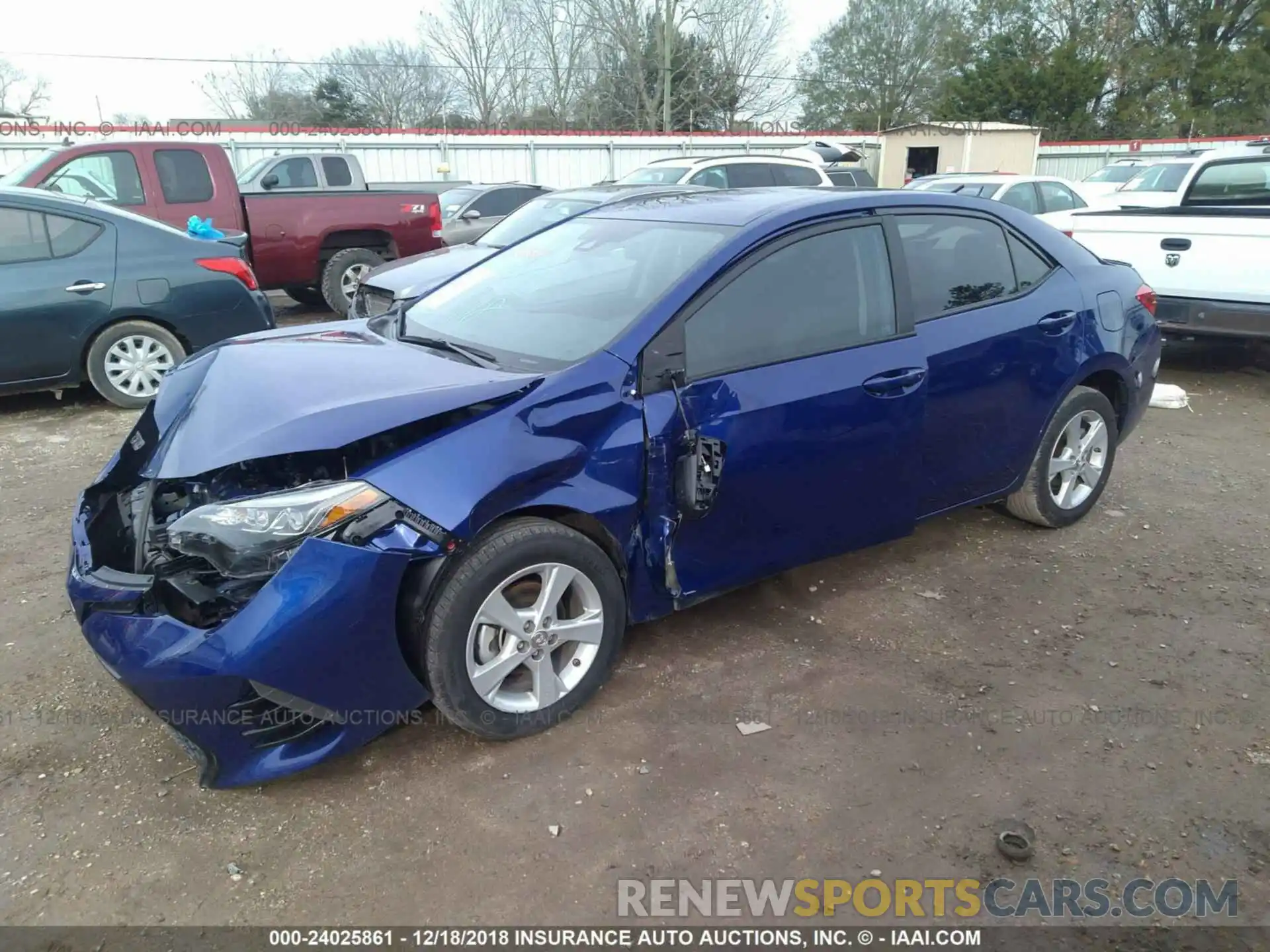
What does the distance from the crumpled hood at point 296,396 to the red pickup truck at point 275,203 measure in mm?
6801

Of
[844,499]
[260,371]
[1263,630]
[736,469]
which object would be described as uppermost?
[260,371]

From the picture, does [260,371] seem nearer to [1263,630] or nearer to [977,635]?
[977,635]

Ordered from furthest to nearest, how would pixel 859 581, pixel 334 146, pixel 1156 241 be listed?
pixel 334 146 → pixel 1156 241 → pixel 859 581

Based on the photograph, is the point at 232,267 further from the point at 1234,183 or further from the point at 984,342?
the point at 1234,183

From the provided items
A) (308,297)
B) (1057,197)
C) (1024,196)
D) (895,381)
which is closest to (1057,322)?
(895,381)

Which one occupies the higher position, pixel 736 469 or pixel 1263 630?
pixel 736 469

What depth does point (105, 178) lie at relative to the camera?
907 centimetres

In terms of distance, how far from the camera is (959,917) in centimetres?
234

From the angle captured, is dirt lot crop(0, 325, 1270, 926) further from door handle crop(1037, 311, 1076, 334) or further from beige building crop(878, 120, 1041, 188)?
beige building crop(878, 120, 1041, 188)

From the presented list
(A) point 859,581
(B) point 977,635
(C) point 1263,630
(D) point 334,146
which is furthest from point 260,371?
(D) point 334,146

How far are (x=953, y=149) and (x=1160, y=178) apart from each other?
44.7ft

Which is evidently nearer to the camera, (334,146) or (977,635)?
(977,635)

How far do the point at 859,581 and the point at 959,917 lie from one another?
1939mm

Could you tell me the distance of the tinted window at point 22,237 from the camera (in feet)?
20.5
